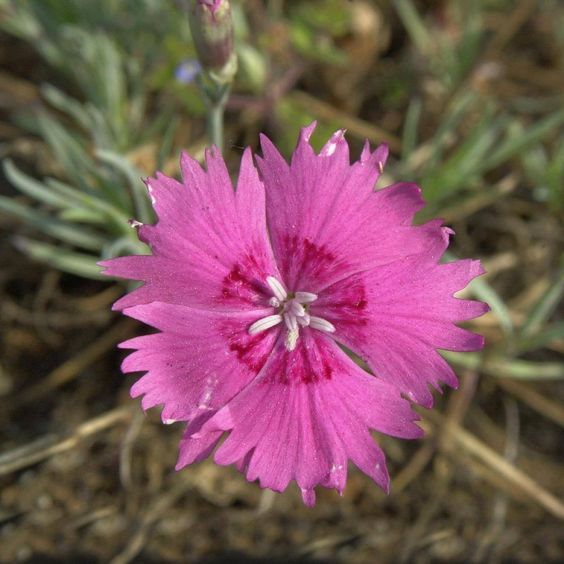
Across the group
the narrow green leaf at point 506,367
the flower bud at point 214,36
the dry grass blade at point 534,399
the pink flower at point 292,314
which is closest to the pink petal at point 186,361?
the pink flower at point 292,314

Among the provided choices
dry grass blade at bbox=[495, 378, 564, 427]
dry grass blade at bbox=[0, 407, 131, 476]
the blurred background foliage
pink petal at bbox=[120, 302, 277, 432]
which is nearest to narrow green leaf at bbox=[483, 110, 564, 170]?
the blurred background foliage

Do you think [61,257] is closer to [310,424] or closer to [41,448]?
[41,448]

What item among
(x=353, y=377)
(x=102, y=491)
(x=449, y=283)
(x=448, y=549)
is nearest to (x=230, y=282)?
(x=353, y=377)

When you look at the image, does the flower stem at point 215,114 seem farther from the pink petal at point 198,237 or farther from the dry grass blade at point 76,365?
the dry grass blade at point 76,365

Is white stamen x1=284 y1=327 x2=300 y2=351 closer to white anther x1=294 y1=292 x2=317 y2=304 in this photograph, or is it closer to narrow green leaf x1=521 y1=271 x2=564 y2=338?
white anther x1=294 y1=292 x2=317 y2=304

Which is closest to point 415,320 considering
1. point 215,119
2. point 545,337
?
point 215,119

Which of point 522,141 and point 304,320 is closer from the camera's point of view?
point 304,320

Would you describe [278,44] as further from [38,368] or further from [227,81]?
[38,368]
